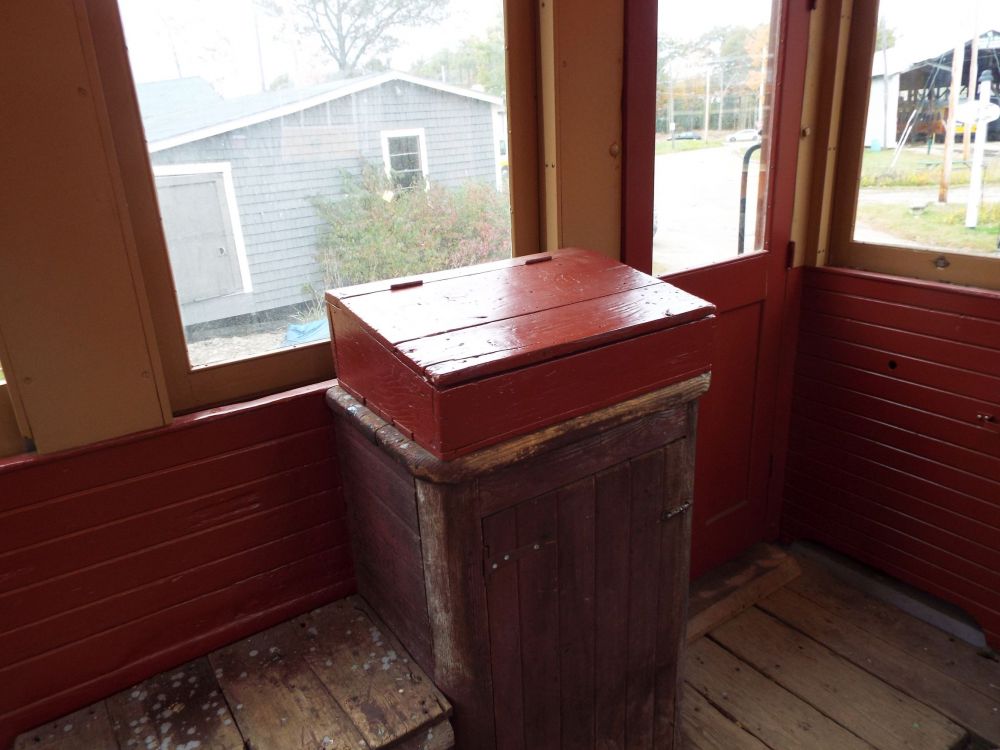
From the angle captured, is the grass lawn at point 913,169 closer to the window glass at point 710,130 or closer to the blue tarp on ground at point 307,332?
the window glass at point 710,130

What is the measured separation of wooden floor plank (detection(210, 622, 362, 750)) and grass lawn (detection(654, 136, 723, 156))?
1702mm

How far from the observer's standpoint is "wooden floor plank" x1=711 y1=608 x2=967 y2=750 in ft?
6.86

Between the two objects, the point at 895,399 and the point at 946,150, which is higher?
the point at 946,150

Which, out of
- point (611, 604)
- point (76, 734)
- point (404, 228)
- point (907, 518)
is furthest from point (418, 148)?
point (907, 518)

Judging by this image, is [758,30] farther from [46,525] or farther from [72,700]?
[72,700]

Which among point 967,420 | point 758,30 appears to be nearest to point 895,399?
point 967,420

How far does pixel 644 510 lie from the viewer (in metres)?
1.53

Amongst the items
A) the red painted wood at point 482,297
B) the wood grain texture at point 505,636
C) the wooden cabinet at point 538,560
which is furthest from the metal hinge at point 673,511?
the red painted wood at point 482,297

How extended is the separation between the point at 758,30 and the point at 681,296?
133 centimetres

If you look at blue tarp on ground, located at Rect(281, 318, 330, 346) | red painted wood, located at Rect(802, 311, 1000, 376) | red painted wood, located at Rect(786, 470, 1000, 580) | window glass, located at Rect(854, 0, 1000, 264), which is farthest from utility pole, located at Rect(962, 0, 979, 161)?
blue tarp on ground, located at Rect(281, 318, 330, 346)

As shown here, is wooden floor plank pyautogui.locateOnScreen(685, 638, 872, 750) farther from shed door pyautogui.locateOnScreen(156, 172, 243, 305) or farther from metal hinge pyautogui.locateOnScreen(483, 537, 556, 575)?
shed door pyautogui.locateOnScreen(156, 172, 243, 305)

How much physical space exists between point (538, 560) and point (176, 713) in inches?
31.3

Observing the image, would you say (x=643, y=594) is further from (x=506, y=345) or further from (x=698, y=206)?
(x=698, y=206)

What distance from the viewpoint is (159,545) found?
1.46 m
